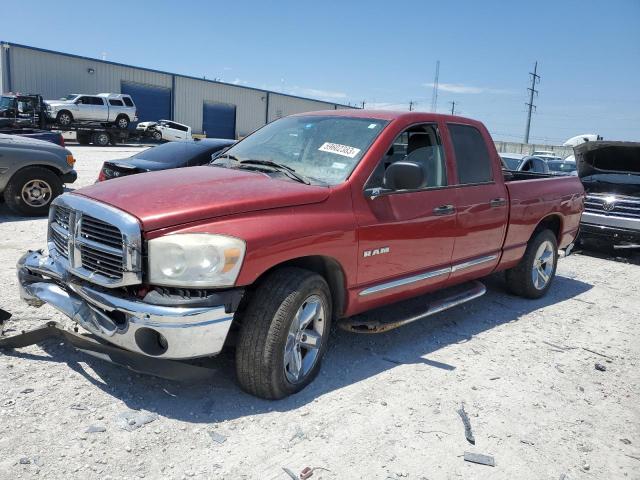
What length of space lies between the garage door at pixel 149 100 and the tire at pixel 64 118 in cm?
1105

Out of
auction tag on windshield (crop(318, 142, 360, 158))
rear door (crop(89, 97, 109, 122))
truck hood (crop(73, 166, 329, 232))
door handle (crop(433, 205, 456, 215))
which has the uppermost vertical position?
rear door (crop(89, 97, 109, 122))

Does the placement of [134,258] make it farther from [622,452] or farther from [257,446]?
[622,452]

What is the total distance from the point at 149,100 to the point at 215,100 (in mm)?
6778

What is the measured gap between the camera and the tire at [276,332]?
3240 mm

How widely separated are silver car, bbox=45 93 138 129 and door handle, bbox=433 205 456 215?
28.5 metres

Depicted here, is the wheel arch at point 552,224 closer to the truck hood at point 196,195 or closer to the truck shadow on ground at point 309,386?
the truck shadow on ground at point 309,386

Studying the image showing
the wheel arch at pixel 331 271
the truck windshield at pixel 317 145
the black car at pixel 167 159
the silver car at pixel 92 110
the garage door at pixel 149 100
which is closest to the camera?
the wheel arch at pixel 331 271

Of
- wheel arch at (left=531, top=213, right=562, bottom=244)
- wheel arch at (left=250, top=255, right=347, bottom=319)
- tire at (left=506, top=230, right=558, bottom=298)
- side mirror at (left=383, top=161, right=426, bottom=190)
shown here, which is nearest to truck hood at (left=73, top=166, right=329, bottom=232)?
wheel arch at (left=250, top=255, right=347, bottom=319)

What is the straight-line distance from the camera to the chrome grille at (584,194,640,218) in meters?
9.03

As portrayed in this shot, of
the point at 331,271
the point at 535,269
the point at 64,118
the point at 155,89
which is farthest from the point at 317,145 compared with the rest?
the point at 155,89

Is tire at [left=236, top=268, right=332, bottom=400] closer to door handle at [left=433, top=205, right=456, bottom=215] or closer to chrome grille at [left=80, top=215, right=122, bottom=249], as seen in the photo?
chrome grille at [left=80, top=215, right=122, bottom=249]

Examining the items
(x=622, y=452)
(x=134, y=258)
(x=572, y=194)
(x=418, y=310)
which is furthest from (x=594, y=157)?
(x=134, y=258)

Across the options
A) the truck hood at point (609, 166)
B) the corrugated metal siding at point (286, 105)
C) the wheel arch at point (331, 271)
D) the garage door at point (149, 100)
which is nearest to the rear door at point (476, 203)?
the wheel arch at point (331, 271)

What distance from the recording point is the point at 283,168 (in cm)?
401
